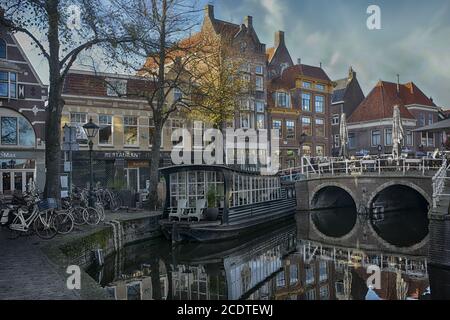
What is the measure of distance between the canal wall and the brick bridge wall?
690 cm

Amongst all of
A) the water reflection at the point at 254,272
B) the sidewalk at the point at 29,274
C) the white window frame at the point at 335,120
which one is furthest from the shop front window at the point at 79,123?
the white window frame at the point at 335,120

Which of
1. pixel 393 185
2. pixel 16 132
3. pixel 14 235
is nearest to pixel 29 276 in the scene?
pixel 14 235

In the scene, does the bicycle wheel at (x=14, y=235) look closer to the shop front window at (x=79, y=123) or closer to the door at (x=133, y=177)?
the shop front window at (x=79, y=123)

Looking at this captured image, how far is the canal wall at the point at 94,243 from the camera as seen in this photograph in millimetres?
7581

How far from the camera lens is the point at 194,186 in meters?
16.8

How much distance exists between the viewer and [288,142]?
36.9m

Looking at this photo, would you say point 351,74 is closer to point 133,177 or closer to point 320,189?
point 320,189

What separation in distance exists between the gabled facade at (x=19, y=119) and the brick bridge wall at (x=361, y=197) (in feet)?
50.2

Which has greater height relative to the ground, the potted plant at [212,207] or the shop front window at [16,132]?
the shop front window at [16,132]

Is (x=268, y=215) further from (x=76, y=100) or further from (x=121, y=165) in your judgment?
(x=76, y=100)

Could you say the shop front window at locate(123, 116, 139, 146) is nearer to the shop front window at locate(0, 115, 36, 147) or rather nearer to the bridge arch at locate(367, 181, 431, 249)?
the shop front window at locate(0, 115, 36, 147)
